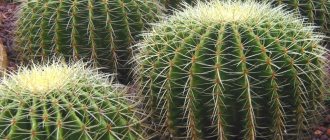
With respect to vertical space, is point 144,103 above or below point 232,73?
below

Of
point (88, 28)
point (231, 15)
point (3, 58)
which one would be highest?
point (231, 15)

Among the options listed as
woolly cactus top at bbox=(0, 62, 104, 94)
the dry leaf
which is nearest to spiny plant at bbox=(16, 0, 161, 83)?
the dry leaf

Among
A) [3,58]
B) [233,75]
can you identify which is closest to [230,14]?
[233,75]

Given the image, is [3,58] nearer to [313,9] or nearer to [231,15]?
[231,15]

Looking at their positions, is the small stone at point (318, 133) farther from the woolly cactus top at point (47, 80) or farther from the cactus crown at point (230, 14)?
the woolly cactus top at point (47, 80)

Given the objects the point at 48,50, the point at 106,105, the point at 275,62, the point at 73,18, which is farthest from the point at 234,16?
the point at 48,50

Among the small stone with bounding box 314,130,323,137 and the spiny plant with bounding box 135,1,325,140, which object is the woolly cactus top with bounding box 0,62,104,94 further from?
the small stone with bounding box 314,130,323,137

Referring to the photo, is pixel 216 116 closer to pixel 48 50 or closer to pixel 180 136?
pixel 180 136
